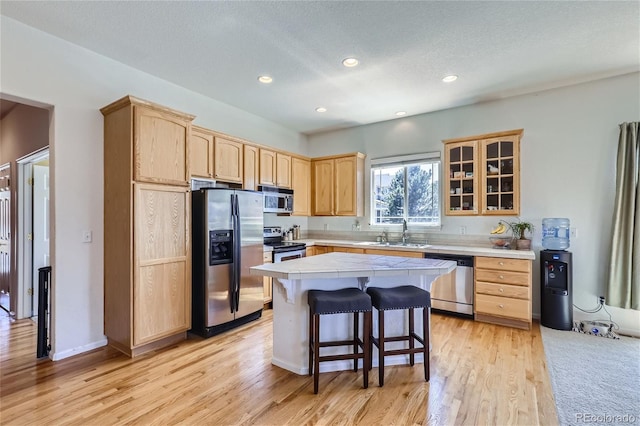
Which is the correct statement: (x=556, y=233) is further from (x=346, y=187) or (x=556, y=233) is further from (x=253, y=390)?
(x=253, y=390)

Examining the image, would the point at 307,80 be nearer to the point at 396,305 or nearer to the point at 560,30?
the point at 560,30

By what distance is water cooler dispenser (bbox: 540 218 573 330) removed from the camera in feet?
11.2

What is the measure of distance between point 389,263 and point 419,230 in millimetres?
2340

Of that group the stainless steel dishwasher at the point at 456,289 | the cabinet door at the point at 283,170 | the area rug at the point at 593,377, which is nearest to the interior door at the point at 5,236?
the cabinet door at the point at 283,170

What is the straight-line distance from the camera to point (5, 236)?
13.9ft

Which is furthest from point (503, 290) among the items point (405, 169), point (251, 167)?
point (251, 167)

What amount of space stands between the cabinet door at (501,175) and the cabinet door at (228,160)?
3197 millimetres

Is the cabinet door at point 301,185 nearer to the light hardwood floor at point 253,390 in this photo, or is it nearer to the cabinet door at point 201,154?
the cabinet door at point 201,154

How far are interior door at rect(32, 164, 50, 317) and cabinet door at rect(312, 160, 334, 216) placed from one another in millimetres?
3715

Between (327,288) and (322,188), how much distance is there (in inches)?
119

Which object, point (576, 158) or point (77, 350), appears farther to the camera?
point (576, 158)

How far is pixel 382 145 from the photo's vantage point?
203 inches

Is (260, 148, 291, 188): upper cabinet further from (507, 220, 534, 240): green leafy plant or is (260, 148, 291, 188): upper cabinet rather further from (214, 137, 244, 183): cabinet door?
(507, 220, 534, 240): green leafy plant

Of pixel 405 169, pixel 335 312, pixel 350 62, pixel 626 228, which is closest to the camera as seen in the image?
pixel 335 312
